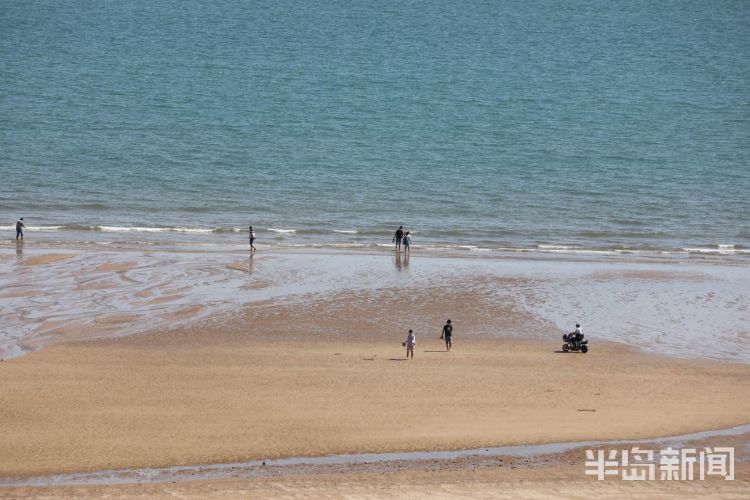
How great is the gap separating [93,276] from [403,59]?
7246 cm

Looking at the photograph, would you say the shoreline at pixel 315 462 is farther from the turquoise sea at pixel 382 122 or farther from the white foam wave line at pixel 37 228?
the white foam wave line at pixel 37 228

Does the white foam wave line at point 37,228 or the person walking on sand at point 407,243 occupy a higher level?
the white foam wave line at point 37,228

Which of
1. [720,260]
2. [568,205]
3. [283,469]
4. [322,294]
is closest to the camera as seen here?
[283,469]

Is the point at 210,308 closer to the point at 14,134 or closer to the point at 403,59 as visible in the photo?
the point at 14,134

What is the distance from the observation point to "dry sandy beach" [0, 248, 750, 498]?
53.9 ft

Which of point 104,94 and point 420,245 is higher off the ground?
point 104,94

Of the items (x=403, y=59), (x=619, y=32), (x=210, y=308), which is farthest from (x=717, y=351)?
(x=619, y=32)

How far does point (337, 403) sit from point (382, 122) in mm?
64881

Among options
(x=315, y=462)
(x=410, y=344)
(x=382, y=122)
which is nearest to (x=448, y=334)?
(x=410, y=344)

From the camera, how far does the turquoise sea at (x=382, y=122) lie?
54.3 m

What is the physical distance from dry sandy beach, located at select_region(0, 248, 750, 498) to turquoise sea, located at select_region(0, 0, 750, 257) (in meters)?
20.8

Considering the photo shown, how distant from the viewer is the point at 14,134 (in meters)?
74.4

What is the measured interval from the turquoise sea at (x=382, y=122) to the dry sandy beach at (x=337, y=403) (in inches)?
817

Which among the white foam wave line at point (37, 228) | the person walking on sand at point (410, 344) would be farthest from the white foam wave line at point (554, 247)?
the white foam wave line at point (37, 228)
